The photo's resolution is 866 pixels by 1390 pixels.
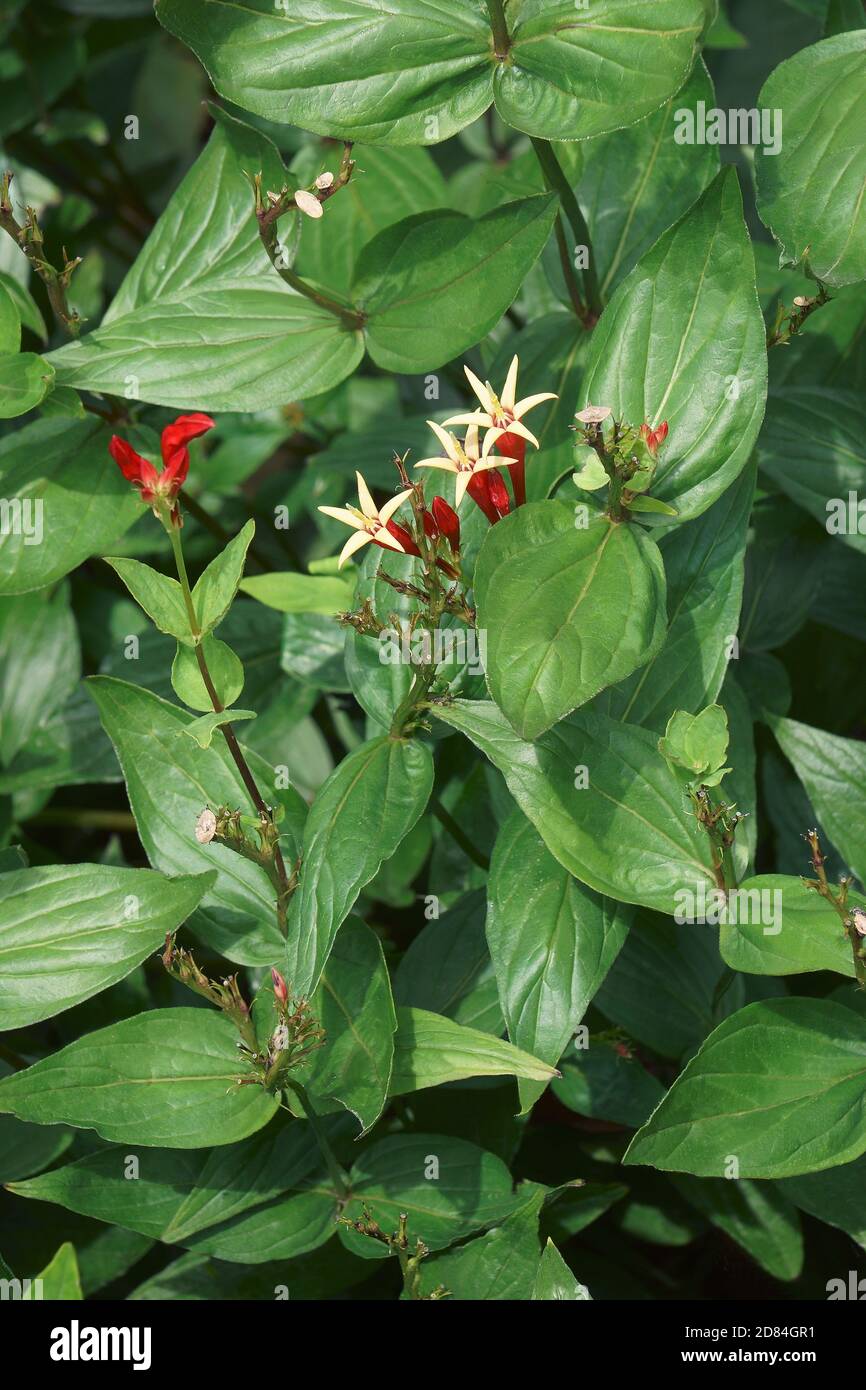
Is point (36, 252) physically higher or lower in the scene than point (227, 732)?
higher

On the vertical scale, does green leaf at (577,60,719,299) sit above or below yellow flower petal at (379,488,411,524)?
above

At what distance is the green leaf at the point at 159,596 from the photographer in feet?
2.98

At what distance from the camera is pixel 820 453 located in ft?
3.59

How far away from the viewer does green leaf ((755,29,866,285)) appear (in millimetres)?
939

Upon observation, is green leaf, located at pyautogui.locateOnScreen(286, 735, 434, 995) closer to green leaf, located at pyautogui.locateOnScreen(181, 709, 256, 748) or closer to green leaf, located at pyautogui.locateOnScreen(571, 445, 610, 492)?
green leaf, located at pyautogui.locateOnScreen(181, 709, 256, 748)

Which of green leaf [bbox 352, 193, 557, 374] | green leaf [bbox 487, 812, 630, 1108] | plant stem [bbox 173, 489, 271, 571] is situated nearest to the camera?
green leaf [bbox 487, 812, 630, 1108]

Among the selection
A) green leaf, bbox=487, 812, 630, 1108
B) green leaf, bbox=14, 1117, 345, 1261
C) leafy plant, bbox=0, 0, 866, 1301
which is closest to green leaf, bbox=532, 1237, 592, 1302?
leafy plant, bbox=0, 0, 866, 1301

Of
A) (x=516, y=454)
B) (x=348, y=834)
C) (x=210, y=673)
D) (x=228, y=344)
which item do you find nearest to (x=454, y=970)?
(x=348, y=834)

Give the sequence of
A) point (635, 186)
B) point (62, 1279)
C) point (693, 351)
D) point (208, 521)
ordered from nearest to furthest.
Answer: point (62, 1279), point (693, 351), point (635, 186), point (208, 521)

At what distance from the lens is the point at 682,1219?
1.16 meters

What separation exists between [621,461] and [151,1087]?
0.53 m

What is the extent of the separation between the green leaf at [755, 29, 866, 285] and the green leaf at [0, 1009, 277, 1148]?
0.69 meters

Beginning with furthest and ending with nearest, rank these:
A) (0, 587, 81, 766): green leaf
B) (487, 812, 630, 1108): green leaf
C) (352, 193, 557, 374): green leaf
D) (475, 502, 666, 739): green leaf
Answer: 1. (0, 587, 81, 766): green leaf
2. (352, 193, 557, 374): green leaf
3. (487, 812, 630, 1108): green leaf
4. (475, 502, 666, 739): green leaf

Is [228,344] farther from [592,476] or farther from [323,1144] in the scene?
[323,1144]
